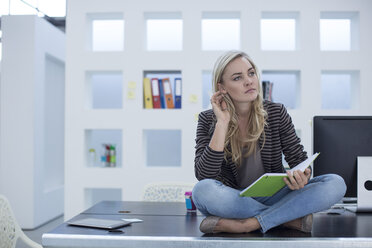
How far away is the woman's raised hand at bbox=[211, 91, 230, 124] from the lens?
64.0 inches

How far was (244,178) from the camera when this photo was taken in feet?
5.53

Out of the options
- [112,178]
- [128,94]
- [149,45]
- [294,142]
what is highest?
[149,45]

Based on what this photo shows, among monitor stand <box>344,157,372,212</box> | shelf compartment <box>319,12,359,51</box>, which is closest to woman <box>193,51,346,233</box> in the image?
monitor stand <box>344,157,372,212</box>

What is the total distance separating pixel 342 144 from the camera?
1688 millimetres

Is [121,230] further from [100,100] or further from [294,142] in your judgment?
[100,100]

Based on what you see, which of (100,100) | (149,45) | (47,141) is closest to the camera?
(149,45)

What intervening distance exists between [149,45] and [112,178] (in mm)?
1451

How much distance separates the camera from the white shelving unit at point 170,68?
384 cm

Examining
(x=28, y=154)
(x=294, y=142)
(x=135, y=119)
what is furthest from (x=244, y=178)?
(x=28, y=154)

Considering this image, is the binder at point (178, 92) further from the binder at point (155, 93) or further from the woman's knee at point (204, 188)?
the woman's knee at point (204, 188)

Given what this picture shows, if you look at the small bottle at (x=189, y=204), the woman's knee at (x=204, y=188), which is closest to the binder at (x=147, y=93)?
the small bottle at (x=189, y=204)

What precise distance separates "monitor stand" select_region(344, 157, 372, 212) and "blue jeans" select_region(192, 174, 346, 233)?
0.36 meters

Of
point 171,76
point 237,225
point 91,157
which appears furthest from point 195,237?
point 171,76

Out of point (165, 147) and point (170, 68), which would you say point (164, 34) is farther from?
point (165, 147)
